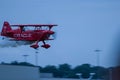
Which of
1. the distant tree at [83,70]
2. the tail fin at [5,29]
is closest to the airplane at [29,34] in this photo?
the tail fin at [5,29]

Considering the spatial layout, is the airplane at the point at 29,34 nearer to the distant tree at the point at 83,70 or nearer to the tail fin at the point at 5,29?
the tail fin at the point at 5,29

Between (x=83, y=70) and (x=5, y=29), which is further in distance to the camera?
(x=83, y=70)

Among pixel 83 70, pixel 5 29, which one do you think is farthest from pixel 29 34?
pixel 83 70

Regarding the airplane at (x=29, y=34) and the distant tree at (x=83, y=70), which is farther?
the distant tree at (x=83, y=70)

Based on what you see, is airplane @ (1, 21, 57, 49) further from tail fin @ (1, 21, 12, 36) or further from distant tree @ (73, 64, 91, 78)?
distant tree @ (73, 64, 91, 78)

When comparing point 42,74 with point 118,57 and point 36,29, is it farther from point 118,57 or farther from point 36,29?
point 118,57

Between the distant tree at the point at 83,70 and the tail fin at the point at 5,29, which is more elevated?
the distant tree at the point at 83,70

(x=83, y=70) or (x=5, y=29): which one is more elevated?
(x=83, y=70)

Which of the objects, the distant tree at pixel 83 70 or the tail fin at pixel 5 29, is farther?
the distant tree at pixel 83 70

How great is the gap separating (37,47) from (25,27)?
65.6 inches

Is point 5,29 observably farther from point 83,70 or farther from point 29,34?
point 83,70

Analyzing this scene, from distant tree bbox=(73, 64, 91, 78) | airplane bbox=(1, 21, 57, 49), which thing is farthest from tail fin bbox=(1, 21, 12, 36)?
distant tree bbox=(73, 64, 91, 78)

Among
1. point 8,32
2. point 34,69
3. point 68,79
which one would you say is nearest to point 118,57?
point 8,32

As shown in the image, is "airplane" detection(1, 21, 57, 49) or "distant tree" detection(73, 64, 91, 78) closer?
"airplane" detection(1, 21, 57, 49)
